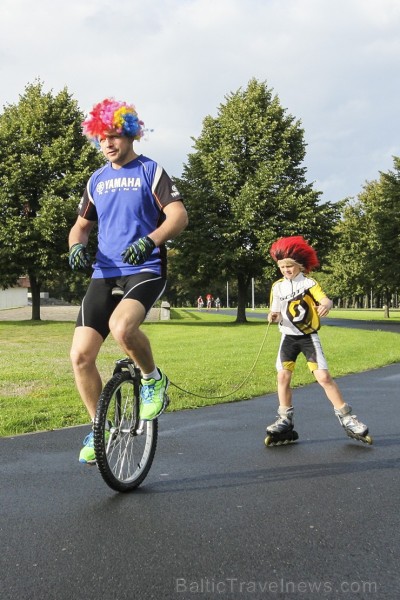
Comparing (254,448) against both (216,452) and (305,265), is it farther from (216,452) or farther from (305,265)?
(305,265)

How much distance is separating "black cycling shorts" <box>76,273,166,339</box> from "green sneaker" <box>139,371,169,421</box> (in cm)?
46

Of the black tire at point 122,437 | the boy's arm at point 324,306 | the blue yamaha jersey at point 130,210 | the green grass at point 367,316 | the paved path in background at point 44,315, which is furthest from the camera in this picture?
the green grass at point 367,316

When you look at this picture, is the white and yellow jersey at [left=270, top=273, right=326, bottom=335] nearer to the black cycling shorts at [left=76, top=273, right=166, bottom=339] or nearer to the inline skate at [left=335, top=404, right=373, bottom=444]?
the inline skate at [left=335, top=404, right=373, bottom=444]

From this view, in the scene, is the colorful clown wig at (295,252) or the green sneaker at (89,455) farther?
the colorful clown wig at (295,252)

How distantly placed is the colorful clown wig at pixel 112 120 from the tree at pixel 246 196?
2793 centimetres

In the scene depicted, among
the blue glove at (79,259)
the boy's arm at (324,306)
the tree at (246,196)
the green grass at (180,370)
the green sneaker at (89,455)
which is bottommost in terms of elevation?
the green grass at (180,370)

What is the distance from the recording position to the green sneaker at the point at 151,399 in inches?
165

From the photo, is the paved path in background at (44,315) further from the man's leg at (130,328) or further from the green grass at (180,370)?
the man's leg at (130,328)

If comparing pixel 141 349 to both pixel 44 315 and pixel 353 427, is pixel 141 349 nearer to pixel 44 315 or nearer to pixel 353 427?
pixel 353 427

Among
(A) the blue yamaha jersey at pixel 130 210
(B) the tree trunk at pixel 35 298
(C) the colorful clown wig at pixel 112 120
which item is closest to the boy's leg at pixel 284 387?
(A) the blue yamaha jersey at pixel 130 210

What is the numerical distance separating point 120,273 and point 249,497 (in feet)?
5.46

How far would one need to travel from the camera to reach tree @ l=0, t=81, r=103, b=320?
97.9ft

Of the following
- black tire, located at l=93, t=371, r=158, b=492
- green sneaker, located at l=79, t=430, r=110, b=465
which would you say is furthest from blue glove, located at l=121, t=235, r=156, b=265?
green sneaker, located at l=79, t=430, r=110, b=465

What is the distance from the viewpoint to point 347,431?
5.59 meters
